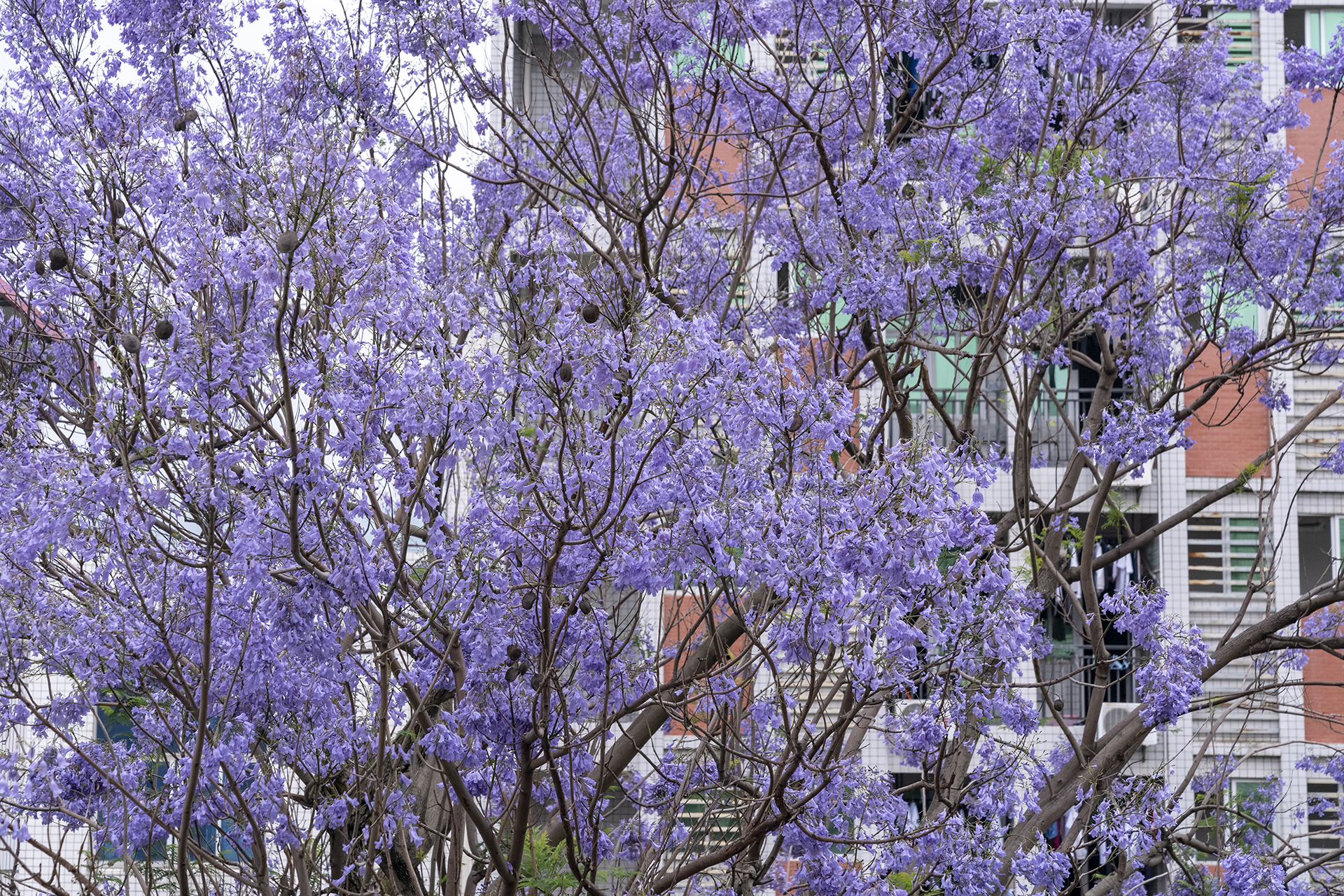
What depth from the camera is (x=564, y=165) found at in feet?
26.0

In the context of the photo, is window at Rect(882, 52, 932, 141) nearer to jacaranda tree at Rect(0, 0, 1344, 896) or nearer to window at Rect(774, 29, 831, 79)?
jacaranda tree at Rect(0, 0, 1344, 896)

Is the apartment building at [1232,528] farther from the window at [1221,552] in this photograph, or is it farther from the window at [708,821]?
the window at [708,821]

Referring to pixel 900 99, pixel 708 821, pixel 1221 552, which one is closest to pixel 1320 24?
pixel 1221 552

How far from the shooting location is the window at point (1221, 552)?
48.1 ft

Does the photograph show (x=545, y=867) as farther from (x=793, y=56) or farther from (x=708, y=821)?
(x=793, y=56)

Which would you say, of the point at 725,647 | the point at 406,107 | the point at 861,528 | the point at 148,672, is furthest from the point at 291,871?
the point at 406,107

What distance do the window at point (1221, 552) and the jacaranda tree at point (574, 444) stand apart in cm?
596

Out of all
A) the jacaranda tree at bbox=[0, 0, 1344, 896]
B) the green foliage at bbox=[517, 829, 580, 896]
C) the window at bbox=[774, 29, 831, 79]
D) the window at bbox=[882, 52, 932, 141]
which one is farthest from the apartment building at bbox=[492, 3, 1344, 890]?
the green foliage at bbox=[517, 829, 580, 896]

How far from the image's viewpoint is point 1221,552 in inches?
580

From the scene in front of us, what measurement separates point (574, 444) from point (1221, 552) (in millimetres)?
11897

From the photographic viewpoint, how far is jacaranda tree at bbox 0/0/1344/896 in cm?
455

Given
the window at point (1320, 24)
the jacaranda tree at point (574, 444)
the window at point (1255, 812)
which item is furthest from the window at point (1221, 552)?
the jacaranda tree at point (574, 444)

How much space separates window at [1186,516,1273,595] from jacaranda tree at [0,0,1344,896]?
235 inches

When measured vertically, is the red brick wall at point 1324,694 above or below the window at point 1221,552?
below
